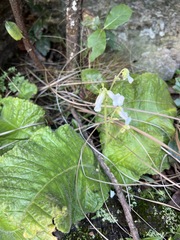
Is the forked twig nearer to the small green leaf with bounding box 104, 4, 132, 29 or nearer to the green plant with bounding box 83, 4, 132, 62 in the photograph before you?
the green plant with bounding box 83, 4, 132, 62

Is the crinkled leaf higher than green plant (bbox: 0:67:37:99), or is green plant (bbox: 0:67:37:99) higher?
green plant (bbox: 0:67:37:99)

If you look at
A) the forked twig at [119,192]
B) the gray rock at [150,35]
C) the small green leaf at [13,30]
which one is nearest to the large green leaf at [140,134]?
the forked twig at [119,192]

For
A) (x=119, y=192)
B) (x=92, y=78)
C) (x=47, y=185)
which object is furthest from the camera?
(x=92, y=78)

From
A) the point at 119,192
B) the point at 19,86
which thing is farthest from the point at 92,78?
the point at 119,192

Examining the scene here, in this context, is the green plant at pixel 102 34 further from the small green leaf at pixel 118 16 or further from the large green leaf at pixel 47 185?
the large green leaf at pixel 47 185

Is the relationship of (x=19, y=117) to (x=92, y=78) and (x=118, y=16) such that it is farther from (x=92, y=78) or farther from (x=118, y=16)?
(x=118, y=16)

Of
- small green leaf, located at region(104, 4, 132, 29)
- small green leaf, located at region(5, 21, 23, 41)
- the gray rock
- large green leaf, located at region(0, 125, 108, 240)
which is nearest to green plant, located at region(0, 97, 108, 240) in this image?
large green leaf, located at region(0, 125, 108, 240)

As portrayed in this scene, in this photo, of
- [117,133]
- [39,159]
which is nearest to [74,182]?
[39,159]
